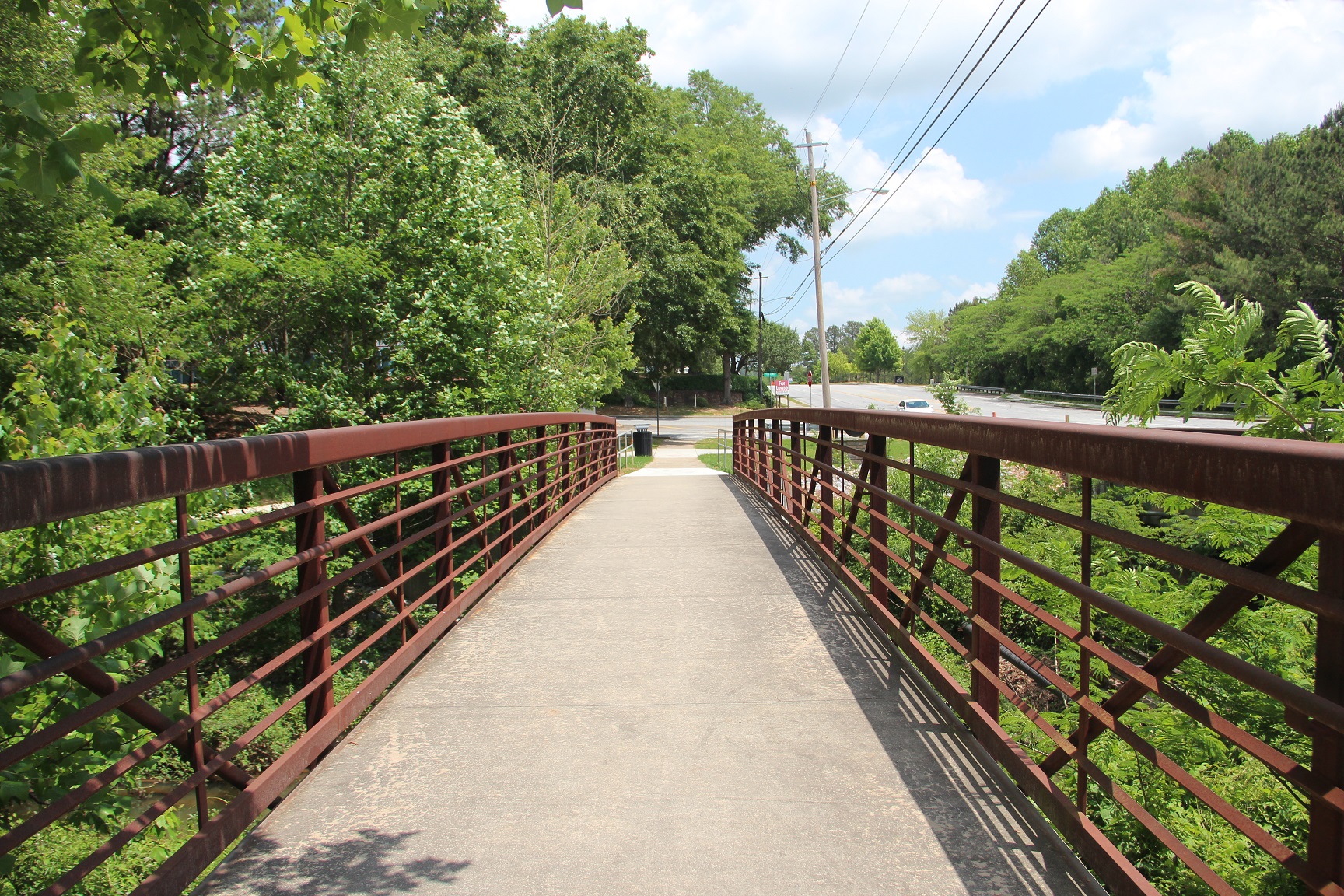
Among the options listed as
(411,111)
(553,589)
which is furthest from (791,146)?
(553,589)

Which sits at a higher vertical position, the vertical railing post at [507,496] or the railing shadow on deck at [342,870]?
the vertical railing post at [507,496]

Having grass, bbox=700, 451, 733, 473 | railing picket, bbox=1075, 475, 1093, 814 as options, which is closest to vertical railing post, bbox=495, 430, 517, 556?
railing picket, bbox=1075, 475, 1093, 814

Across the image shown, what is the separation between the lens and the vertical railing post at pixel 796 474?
29.0 ft

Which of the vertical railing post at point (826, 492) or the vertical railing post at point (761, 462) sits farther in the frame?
the vertical railing post at point (761, 462)

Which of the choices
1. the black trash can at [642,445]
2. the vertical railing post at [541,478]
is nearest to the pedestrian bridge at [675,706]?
the vertical railing post at [541,478]

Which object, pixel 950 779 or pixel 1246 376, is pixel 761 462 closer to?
pixel 1246 376

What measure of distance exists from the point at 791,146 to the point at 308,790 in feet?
186

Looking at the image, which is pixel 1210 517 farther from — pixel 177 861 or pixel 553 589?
pixel 177 861

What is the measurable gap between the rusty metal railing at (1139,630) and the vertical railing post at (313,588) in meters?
2.51

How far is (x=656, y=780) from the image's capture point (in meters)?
3.33

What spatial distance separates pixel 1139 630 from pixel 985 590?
109 centimetres

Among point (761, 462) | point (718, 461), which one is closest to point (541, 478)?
point (761, 462)

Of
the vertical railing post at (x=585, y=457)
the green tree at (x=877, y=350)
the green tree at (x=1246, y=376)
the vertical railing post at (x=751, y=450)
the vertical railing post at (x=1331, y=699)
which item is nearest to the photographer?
the vertical railing post at (x=1331, y=699)

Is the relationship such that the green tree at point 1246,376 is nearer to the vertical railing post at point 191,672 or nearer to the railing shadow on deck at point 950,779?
the railing shadow on deck at point 950,779
